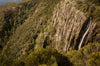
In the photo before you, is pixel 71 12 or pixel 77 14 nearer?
pixel 77 14

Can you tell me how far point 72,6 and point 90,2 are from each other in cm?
733

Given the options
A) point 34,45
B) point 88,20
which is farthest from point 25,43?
point 88,20

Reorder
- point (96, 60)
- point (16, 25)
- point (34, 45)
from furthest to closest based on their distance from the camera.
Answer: point (16, 25) → point (34, 45) → point (96, 60)

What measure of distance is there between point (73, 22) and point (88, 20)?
7234mm

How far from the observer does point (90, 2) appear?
118 feet

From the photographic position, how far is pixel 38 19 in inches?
3541

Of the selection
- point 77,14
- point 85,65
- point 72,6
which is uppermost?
point 72,6

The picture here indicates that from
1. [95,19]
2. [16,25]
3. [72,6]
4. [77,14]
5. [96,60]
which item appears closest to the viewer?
[96,60]

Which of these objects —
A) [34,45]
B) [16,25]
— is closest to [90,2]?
[34,45]

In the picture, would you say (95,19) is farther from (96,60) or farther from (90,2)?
(96,60)

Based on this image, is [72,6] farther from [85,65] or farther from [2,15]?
[2,15]

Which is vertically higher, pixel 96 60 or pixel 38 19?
pixel 38 19

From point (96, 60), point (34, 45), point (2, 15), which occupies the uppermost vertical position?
point (2, 15)

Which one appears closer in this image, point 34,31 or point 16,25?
point 34,31
